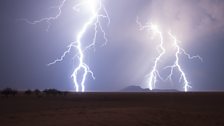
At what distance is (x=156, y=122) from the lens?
1711cm

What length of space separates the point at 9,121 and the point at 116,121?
493cm

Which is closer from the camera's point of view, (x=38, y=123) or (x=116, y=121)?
(x=38, y=123)

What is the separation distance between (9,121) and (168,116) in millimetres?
8426

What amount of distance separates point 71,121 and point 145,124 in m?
3.50

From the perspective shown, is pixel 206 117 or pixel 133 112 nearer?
pixel 133 112

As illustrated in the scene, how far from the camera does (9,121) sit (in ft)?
52.1

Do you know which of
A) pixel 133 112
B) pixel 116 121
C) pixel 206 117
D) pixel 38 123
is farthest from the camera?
pixel 206 117

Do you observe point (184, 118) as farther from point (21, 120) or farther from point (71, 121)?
point (21, 120)

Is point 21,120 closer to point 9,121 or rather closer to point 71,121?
point 9,121

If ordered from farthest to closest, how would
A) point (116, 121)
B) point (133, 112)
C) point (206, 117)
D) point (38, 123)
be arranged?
point (206, 117)
point (133, 112)
point (116, 121)
point (38, 123)

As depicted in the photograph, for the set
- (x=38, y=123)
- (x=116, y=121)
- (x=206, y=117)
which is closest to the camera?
(x=38, y=123)

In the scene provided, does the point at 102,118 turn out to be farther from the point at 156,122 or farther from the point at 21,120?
the point at 21,120

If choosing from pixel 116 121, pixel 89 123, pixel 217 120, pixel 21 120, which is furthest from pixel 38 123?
pixel 217 120

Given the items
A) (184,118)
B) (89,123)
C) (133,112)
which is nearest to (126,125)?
(89,123)
